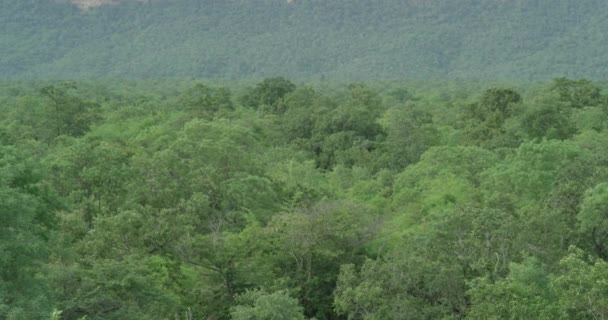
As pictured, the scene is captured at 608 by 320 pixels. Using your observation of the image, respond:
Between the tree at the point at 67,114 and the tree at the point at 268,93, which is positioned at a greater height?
the tree at the point at 67,114

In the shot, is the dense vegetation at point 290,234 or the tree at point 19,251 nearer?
the tree at point 19,251

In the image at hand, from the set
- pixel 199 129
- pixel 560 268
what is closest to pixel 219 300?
pixel 560 268

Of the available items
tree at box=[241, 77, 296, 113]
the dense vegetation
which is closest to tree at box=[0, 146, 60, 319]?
the dense vegetation

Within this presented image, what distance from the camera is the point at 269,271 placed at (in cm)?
3228

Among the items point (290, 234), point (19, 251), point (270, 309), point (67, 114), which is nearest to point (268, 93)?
point (67, 114)

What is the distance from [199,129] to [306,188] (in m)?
10.9

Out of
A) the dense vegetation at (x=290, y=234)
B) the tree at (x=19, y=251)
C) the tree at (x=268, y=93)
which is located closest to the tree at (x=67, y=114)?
the dense vegetation at (x=290, y=234)

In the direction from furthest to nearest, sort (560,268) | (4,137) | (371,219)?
(4,137) < (371,219) < (560,268)

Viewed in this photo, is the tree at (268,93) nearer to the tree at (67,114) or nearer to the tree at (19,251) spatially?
the tree at (67,114)

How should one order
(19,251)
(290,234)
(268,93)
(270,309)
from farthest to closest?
1. (268,93)
2. (290,234)
3. (270,309)
4. (19,251)

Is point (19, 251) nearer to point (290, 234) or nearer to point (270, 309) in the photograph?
point (270, 309)

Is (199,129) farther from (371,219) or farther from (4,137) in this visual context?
(371,219)

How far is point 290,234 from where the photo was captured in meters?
32.5

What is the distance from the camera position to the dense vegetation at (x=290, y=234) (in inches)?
937
